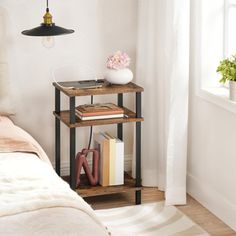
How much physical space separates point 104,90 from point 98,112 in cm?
14

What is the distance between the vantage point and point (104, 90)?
416 cm

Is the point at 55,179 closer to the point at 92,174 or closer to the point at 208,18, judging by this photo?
the point at 92,174

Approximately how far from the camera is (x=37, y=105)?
462 cm

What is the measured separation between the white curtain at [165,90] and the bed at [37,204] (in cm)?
100

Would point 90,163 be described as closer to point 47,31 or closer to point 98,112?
point 98,112

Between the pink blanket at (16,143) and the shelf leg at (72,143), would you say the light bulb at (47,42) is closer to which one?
the shelf leg at (72,143)

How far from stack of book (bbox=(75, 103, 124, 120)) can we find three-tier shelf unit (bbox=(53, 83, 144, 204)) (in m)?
0.03

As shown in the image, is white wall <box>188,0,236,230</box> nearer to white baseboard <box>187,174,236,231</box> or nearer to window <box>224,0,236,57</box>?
white baseboard <box>187,174,236,231</box>

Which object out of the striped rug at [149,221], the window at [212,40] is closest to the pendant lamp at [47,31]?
the window at [212,40]

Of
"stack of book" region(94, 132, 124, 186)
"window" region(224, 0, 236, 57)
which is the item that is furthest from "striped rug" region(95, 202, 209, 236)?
"window" region(224, 0, 236, 57)

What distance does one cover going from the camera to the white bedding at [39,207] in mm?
2666

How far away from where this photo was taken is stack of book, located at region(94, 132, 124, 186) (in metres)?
4.34

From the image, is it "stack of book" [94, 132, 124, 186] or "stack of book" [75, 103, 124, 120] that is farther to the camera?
"stack of book" [94, 132, 124, 186]

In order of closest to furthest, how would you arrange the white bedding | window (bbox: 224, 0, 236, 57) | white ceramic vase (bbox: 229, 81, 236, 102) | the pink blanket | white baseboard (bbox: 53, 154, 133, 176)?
1. the white bedding
2. the pink blanket
3. white ceramic vase (bbox: 229, 81, 236, 102)
4. window (bbox: 224, 0, 236, 57)
5. white baseboard (bbox: 53, 154, 133, 176)
